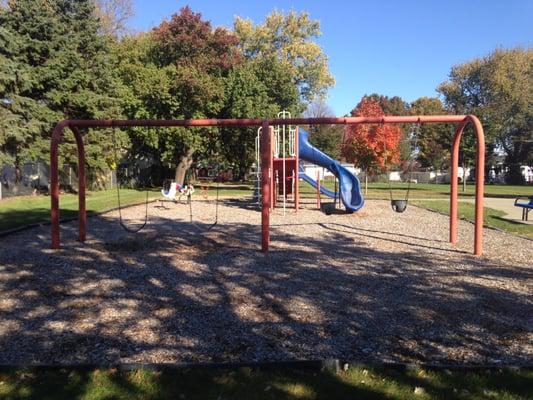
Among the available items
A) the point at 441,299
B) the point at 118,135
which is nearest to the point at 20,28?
the point at 118,135

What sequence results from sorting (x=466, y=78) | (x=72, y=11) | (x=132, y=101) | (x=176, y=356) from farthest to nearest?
(x=466, y=78) → (x=132, y=101) → (x=72, y=11) → (x=176, y=356)

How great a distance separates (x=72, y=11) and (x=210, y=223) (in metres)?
18.4

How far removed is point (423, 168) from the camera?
7975 centimetres

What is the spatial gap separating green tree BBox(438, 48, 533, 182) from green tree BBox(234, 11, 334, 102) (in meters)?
19.1

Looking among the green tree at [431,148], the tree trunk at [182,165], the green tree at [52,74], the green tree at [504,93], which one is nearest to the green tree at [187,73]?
the tree trunk at [182,165]

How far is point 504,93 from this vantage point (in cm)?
5981

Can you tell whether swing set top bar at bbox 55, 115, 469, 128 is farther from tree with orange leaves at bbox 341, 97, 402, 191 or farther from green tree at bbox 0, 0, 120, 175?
tree with orange leaves at bbox 341, 97, 402, 191

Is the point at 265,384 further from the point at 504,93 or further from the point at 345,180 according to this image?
the point at 504,93

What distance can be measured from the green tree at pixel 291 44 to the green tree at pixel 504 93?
62.8 feet

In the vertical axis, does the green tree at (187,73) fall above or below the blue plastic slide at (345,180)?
above

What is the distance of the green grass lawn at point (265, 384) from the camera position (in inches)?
134

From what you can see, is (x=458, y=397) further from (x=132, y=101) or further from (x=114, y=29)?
(x=114, y=29)

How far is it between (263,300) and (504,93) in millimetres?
62263

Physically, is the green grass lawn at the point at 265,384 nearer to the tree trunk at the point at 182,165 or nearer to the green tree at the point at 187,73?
the green tree at the point at 187,73
